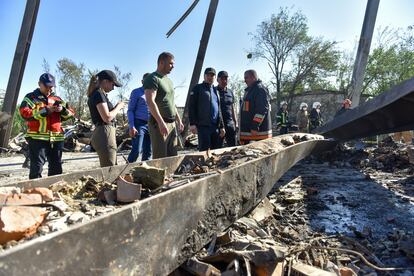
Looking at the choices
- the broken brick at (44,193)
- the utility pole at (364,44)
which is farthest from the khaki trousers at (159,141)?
the utility pole at (364,44)

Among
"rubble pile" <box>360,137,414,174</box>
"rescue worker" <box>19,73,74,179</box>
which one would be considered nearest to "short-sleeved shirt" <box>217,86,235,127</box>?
"rescue worker" <box>19,73,74,179</box>

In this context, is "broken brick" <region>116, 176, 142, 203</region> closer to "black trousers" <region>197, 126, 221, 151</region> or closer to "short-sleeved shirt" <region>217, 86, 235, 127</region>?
"black trousers" <region>197, 126, 221, 151</region>

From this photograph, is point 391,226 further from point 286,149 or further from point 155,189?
point 155,189

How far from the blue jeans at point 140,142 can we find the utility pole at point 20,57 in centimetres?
632

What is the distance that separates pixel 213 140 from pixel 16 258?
180 inches

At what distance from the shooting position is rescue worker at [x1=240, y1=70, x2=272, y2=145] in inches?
219

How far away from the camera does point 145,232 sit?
171 centimetres

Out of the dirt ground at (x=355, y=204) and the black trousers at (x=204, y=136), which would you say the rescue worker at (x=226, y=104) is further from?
the dirt ground at (x=355, y=204)

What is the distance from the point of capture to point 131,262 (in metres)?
1.63

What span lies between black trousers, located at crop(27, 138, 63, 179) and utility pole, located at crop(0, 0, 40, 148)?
6.66m

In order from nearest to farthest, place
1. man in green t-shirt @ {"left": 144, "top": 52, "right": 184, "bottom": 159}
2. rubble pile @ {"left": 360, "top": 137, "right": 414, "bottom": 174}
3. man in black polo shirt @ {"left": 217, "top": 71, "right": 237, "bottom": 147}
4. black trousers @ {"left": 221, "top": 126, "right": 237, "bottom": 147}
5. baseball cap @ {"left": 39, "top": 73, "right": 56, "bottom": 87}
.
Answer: baseball cap @ {"left": 39, "top": 73, "right": 56, "bottom": 87}
man in green t-shirt @ {"left": 144, "top": 52, "right": 184, "bottom": 159}
man in black polo shirt @ {"left": 217, "top": 71, "right": 237, "bottom": 147}
black trousers @ {"left": 221, "top": 126, "right": 237, "bottom": 147}
rubble pile @ {"left": 360, "top": 137, "right": 414, "bottom": 174}

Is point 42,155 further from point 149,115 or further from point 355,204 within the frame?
point 355,204

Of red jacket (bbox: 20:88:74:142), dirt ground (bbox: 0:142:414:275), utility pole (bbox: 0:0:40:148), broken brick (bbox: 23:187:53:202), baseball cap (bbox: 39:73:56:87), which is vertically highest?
utility pole (bbox: 0:0:40:148)

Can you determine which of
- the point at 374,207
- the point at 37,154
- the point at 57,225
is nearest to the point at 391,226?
the point at 374,207
